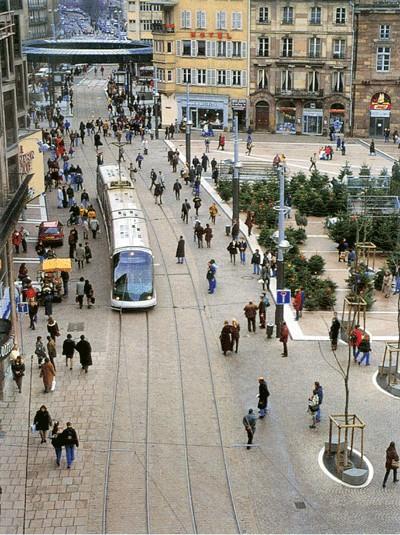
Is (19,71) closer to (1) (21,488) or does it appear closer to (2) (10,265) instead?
(2) (10,265)

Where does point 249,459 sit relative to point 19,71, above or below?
below

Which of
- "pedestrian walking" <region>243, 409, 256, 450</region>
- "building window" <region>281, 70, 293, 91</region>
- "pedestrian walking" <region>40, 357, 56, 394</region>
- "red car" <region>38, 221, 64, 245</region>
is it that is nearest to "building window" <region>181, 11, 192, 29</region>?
"building window" <region>281, 70, 293, 91</region>

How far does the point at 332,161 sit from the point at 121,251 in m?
37.1

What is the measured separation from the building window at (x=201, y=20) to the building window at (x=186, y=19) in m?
0.66

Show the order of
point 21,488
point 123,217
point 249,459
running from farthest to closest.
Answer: point 123,217 → point 249,459 → point 21,488

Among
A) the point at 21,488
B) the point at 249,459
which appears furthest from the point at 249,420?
the point at 21,488

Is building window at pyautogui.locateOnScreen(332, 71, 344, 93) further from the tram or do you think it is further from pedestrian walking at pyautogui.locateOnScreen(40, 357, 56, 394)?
pedestrian walking at pyautogui.locateOnScreen(40, 357, 56, 394)

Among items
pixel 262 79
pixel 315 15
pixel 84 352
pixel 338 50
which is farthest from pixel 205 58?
pixel 84 352

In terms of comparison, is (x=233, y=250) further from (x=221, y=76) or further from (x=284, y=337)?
(x=221, y=76)

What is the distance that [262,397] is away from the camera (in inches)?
1139

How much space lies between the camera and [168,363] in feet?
110

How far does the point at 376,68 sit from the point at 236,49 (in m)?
12.2

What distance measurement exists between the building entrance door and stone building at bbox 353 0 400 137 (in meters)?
7.78

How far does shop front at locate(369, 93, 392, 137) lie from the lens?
84625 millimetres
